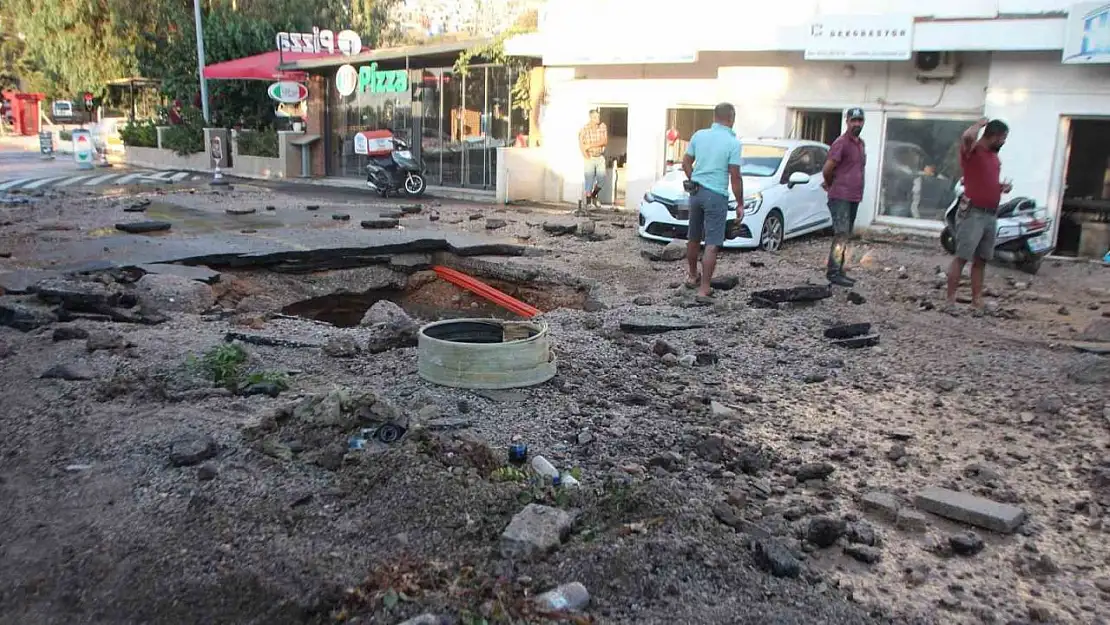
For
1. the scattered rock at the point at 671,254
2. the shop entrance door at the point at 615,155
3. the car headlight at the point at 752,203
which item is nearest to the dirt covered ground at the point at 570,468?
the scattered rock at the point at 671,254

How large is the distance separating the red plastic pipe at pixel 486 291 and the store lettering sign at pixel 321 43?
1686cm

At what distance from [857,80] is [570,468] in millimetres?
11491

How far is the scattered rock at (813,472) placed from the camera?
176 inches

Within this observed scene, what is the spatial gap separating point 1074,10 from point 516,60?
10.5 m

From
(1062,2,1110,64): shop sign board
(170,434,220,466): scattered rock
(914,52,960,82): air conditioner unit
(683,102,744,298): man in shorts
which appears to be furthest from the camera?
(914,52,960,82): air conditioner unit

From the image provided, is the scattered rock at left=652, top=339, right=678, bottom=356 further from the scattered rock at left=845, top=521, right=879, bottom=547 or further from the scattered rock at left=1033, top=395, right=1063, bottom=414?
the scattered rock at left=845, top=521, right=879, bottom=547

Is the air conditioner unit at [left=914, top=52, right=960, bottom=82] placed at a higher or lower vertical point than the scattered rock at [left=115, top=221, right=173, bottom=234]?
higher

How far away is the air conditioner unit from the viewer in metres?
13.1

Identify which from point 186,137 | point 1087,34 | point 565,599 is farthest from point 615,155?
point 186,137

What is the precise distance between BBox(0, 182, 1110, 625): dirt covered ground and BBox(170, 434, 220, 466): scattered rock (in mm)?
15

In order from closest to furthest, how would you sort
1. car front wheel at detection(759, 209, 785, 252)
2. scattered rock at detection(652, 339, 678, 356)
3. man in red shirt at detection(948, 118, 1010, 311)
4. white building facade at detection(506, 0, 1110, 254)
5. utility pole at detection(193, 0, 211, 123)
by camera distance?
scattered rock at detection(652, 339, 678, 356), man in red shirt at detection(948, 118, 1010, 311), car front wheel at detection(759, 209, 785, 252), white building facade at detection(506, 0, 1110, 254), utility pole at detection(193, 0, 211, 123)

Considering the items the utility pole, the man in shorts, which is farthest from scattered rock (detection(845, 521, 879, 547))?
the utility pole

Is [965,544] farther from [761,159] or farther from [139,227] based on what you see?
[139,227]

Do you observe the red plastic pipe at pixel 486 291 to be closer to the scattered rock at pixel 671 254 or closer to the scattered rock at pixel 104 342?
the scattered rock at pixel 671 254
